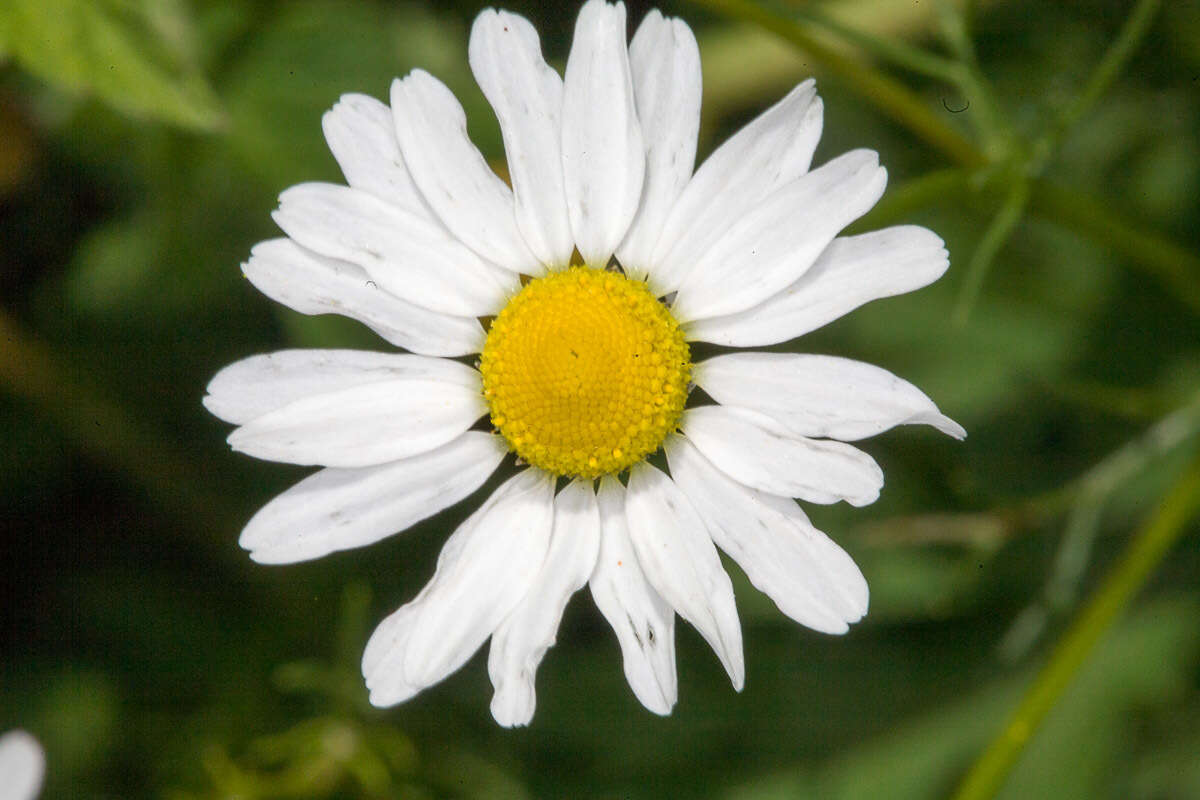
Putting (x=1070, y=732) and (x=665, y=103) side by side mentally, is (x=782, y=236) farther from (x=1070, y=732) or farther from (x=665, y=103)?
(x=1070, y=732)

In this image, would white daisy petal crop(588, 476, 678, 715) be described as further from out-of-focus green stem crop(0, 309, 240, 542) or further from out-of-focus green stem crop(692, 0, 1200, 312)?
out-of-focus green stem crop(0, 309, 240, 542)

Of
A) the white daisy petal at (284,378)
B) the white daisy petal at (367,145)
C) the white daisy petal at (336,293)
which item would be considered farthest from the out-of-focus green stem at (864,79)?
the white daisy petal at (284,378)

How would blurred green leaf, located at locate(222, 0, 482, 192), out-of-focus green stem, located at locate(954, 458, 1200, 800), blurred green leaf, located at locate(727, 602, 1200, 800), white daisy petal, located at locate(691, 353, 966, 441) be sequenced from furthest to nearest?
1. blurred green leaf, located at locate(727, 602, 1200, 800)
2. blurred green leaf, located at locate(222, 0, 482, 192)
3. out-of-focus green stem, located at locate(954, 458, 1200, 800)
4. white daisy petal, located at locate(691, 353, 966, 441)

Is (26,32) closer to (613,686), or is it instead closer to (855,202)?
(855,202)

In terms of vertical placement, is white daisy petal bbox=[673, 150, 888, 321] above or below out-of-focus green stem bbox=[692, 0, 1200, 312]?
below

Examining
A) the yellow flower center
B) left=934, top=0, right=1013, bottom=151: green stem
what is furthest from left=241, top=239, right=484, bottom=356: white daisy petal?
left=934, top=0, right=1013, bottom=151: green stem

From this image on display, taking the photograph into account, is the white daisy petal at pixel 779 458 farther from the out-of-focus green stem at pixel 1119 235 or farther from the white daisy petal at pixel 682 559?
the out-of-focus green stem at pixel 1119 235

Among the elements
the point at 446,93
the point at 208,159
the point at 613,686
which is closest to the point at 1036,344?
the point at 613,686
